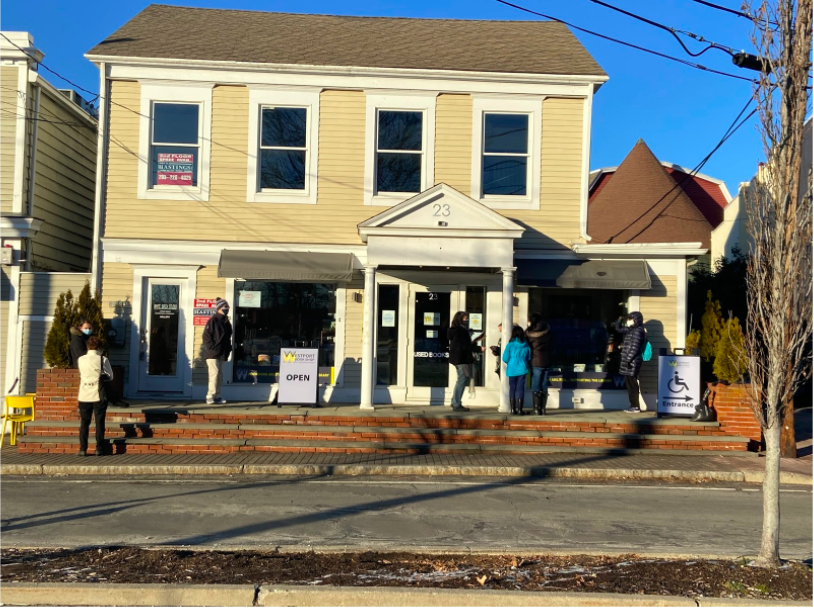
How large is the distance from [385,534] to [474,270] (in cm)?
756

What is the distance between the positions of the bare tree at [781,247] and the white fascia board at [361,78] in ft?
27.6

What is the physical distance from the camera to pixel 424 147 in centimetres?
1461

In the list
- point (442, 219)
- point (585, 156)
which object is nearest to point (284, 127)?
point (442, 219)

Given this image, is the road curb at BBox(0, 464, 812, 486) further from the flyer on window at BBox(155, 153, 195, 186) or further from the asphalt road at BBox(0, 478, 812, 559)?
the flyer on window at BBox(155, 153, 195, 186)

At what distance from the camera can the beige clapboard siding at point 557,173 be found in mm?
14617

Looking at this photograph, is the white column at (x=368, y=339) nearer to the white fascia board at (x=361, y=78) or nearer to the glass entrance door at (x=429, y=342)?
the glass entrance door at (x=429, y=342)

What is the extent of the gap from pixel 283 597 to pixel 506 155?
10.9 m

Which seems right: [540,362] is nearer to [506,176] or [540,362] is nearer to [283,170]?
[506,176]

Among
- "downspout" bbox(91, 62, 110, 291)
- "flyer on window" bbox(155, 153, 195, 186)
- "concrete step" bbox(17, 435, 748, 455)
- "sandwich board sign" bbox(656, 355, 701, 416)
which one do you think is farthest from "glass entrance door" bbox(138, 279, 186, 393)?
"sandwich board sign" bbox(656, 355, 701, 416)

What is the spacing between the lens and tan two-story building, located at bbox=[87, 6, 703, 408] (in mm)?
14258

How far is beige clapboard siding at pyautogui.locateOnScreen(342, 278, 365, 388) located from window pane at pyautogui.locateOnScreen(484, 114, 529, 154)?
147 inches

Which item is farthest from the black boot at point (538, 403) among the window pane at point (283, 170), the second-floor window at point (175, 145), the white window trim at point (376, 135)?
the second-floor window at point (175, 145)

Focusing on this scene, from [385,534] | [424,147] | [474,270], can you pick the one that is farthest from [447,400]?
[385,534]

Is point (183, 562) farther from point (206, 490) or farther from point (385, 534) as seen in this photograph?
point (206, 490)
